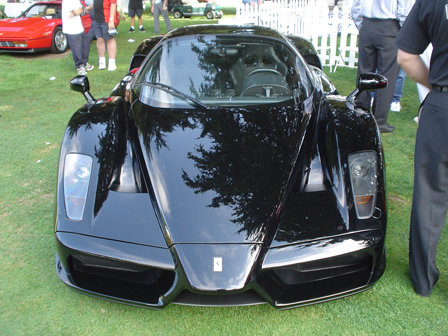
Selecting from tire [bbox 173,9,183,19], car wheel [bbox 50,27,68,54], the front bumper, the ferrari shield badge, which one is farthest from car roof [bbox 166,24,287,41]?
tire [bbox 173,9,183,19]

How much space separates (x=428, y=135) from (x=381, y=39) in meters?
3.00

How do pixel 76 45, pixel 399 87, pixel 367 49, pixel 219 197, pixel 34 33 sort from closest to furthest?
1. pixel 219 197
2. pixel 367 49
3. pixel 399 87
4. pixel 76 45
5. pixel 34 33

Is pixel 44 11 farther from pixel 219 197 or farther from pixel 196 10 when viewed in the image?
pixel 196 10

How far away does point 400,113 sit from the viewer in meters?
5.55

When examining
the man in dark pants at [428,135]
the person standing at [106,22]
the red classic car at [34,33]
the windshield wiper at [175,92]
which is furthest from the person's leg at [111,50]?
the man in dark pants at [428,135]

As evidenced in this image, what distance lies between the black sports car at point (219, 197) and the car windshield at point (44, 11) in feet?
30.7

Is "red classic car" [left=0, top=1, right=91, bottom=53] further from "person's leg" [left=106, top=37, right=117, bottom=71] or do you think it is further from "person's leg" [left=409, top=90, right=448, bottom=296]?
"person's leg" [left=409, top=90, right=448, bottom=296]

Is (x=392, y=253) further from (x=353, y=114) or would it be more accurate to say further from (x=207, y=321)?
(x=207, y=321)

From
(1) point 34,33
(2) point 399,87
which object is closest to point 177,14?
(1) point 34,33

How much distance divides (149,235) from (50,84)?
6.45 meters

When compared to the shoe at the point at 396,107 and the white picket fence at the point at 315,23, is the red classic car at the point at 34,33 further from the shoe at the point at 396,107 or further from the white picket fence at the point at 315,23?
the shoe at the point at 396,107

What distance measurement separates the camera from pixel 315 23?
27.7 feet

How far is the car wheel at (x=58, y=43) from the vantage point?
1005 cm

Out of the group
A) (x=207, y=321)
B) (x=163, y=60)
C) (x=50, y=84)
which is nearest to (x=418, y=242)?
(x=207, y=321)
